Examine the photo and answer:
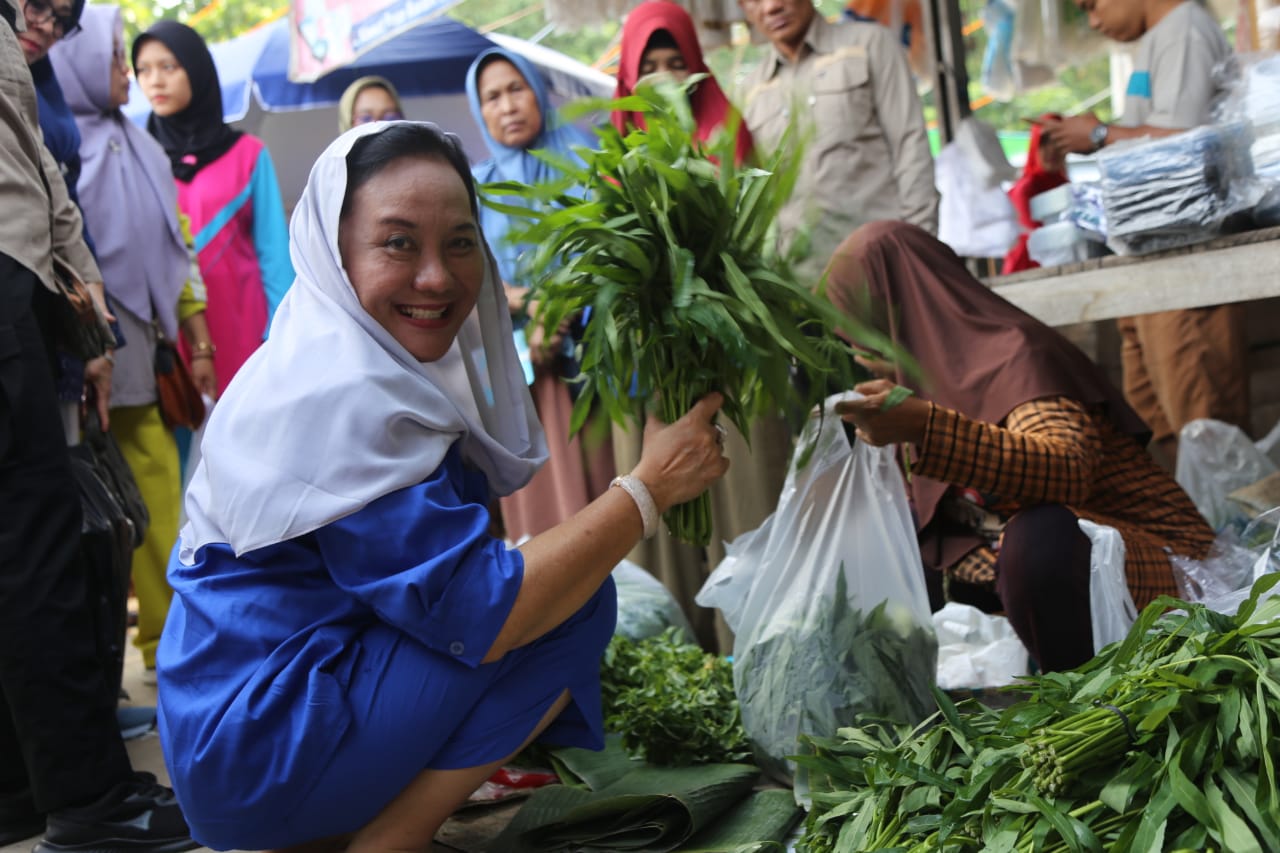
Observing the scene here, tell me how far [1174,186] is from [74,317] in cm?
230

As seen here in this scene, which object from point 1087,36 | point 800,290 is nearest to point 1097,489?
point 800,290

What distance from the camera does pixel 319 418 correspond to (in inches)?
65.2

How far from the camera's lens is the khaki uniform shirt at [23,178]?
2143 millimetres

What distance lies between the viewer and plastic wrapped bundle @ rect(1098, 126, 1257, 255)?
2542 millimetres

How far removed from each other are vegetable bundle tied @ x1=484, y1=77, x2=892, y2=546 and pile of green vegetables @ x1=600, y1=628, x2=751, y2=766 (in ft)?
2.10

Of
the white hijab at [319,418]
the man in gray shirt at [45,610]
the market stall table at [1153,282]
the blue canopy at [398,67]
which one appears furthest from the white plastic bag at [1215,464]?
the blue canopy at [398,67]

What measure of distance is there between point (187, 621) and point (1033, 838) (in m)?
1.22

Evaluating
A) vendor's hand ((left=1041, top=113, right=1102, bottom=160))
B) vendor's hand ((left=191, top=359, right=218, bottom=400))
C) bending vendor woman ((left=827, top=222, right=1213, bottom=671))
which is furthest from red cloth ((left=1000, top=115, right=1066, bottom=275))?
vendor's hand ((left=191, top=359, right=218, bottom=400))

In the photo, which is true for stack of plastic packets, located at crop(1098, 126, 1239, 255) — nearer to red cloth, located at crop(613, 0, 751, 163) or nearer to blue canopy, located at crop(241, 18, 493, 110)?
red cloth, located at crop(613, 0, 751, 163)

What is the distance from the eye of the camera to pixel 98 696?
208cm

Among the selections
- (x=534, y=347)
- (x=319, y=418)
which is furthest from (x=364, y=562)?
(x=534, y=347)

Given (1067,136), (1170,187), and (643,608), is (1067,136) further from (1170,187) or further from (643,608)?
(643,608)

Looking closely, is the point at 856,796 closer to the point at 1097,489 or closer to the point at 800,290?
the point at 800,290

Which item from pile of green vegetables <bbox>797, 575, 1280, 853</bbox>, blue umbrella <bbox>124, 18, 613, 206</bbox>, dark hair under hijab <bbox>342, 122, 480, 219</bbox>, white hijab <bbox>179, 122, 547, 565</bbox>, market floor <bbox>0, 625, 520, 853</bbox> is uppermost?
blue umbrella <bbox>124, 18, 613, 206</bbox>
